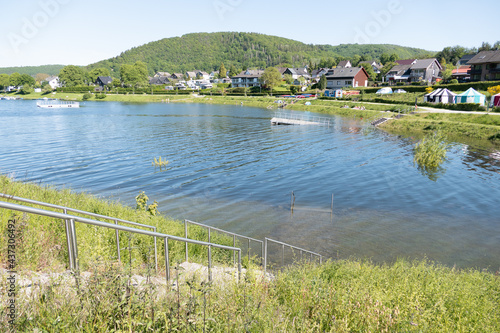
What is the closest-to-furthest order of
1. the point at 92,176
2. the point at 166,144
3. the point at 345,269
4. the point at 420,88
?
the point at 345,269 → the point at 92,176 → the point at 166,144 → the point at 420,88

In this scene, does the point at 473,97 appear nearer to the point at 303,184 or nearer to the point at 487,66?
the point at 487,66

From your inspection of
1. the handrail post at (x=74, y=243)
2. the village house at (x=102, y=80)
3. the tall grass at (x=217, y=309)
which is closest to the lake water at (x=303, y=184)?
the tall grass at (x=217, y=309)

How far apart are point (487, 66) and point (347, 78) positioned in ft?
147

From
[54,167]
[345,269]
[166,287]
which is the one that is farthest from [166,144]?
[166,287]

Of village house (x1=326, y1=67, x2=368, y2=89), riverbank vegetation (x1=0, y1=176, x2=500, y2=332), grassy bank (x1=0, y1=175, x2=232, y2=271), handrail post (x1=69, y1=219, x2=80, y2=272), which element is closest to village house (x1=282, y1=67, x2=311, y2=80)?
village house (x1=326, y1=67, x2=368, y2=89)

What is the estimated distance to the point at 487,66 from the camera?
8206 centimetres

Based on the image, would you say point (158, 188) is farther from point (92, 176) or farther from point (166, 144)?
point (166, 144)

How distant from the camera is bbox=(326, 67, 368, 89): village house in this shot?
388 feet

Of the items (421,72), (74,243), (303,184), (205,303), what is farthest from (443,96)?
(74,243)

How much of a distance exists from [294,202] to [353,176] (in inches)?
353

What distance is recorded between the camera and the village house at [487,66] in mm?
80188

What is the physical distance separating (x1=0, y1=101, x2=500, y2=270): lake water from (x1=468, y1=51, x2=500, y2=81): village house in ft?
185

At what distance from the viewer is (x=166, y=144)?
40.4 m

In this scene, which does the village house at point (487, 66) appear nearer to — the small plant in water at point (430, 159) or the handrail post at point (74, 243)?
the small plant in water at point (430, 159)
